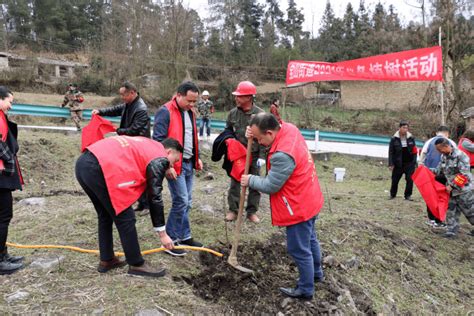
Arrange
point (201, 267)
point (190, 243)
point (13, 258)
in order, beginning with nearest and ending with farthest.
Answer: point (13, 258) → point (201, 267) → point (190, 243)

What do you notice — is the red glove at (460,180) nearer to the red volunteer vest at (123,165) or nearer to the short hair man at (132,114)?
the short hair man at (132,114)

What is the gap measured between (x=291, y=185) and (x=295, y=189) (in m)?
0.04

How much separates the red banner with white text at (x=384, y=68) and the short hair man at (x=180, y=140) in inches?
284

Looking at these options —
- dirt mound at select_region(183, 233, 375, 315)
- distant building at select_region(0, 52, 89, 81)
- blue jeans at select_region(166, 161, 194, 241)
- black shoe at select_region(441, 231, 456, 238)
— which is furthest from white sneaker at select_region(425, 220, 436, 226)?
distant building at select_region(0, 52, 89, 81)

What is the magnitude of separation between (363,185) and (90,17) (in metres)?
39.0

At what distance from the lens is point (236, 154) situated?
4238mm

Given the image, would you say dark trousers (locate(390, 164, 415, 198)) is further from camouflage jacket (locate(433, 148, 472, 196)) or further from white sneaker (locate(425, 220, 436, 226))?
camouflage jacket (locate(433, 148, 472, 196))

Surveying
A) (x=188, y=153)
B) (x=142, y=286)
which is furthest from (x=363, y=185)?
(x=142, y=286)

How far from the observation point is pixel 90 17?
1576 inches

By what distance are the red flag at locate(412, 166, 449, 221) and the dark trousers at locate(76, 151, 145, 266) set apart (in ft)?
14.2

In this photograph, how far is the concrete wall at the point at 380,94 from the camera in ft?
82.3

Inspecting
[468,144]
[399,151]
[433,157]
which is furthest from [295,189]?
[399,151]

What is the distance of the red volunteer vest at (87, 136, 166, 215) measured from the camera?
2.72 metres

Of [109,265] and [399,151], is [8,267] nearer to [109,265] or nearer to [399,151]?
[109,265]
